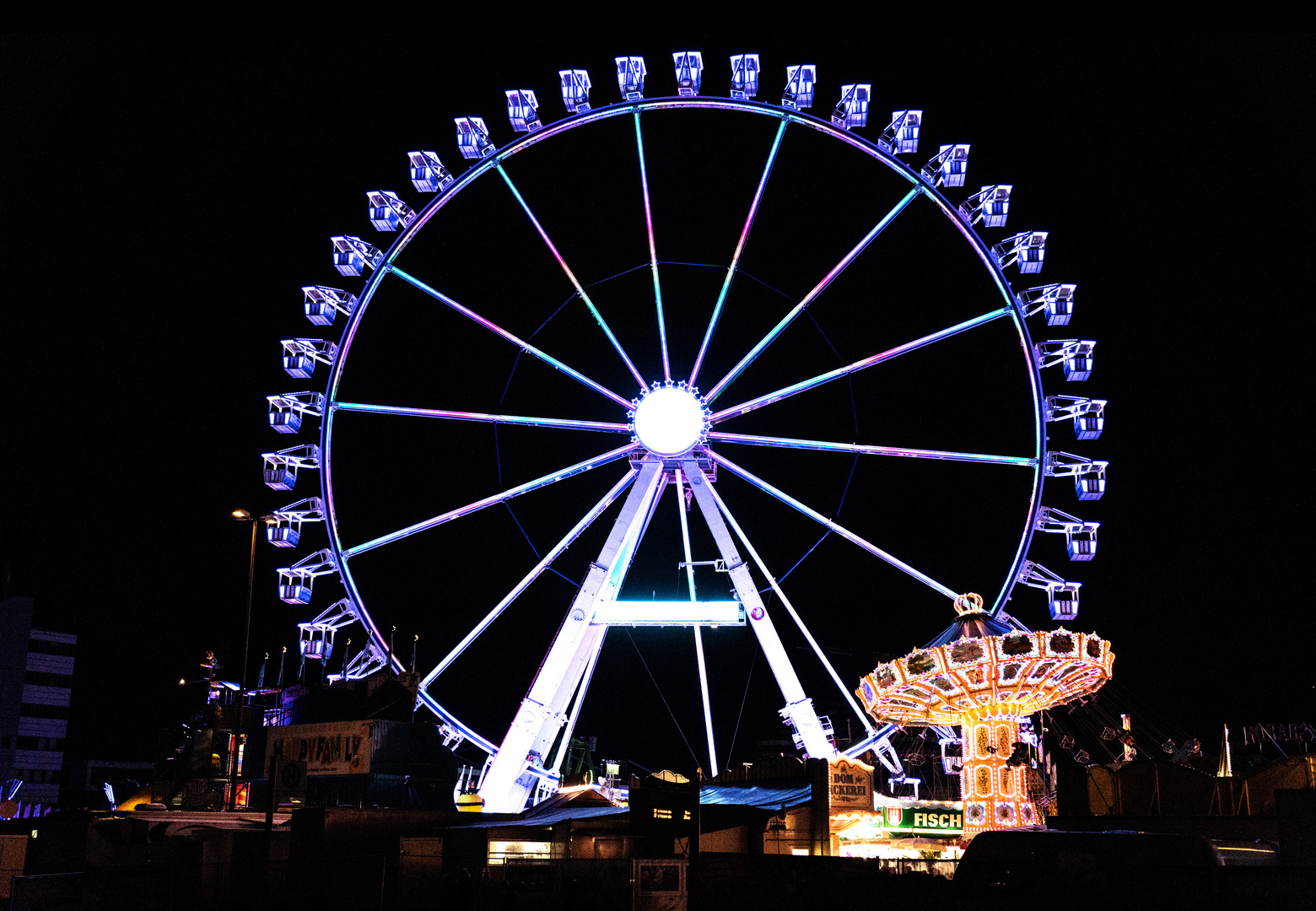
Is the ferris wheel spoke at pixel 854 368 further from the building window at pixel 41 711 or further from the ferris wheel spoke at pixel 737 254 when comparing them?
the building window at pixel 41 711

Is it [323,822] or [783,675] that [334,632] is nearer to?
[323,822]

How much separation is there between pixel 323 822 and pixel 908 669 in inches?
484

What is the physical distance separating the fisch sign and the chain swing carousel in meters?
11.0

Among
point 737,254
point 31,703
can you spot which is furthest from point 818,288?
point 31,703

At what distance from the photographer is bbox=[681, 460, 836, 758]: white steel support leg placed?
25.2 m

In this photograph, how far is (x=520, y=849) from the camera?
886 inches

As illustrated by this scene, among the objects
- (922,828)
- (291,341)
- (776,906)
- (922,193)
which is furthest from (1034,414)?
(291,341)

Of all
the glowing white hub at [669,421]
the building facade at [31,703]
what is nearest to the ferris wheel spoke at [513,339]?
the glowing white hub at [669,421]

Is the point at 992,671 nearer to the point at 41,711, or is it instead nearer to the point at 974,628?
the point at 974,628

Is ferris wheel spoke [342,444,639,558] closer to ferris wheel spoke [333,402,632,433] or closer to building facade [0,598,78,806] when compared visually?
ferris wheel spoke [333,402,632,433]

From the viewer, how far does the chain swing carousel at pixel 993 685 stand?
80.9ft

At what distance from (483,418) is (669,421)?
12.8 ft

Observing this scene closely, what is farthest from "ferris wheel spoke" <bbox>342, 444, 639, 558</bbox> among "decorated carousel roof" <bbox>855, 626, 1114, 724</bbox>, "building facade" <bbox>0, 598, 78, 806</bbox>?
"building facade" <bbox>0, 598, 78, 806</bbox>

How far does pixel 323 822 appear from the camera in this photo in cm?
2050
